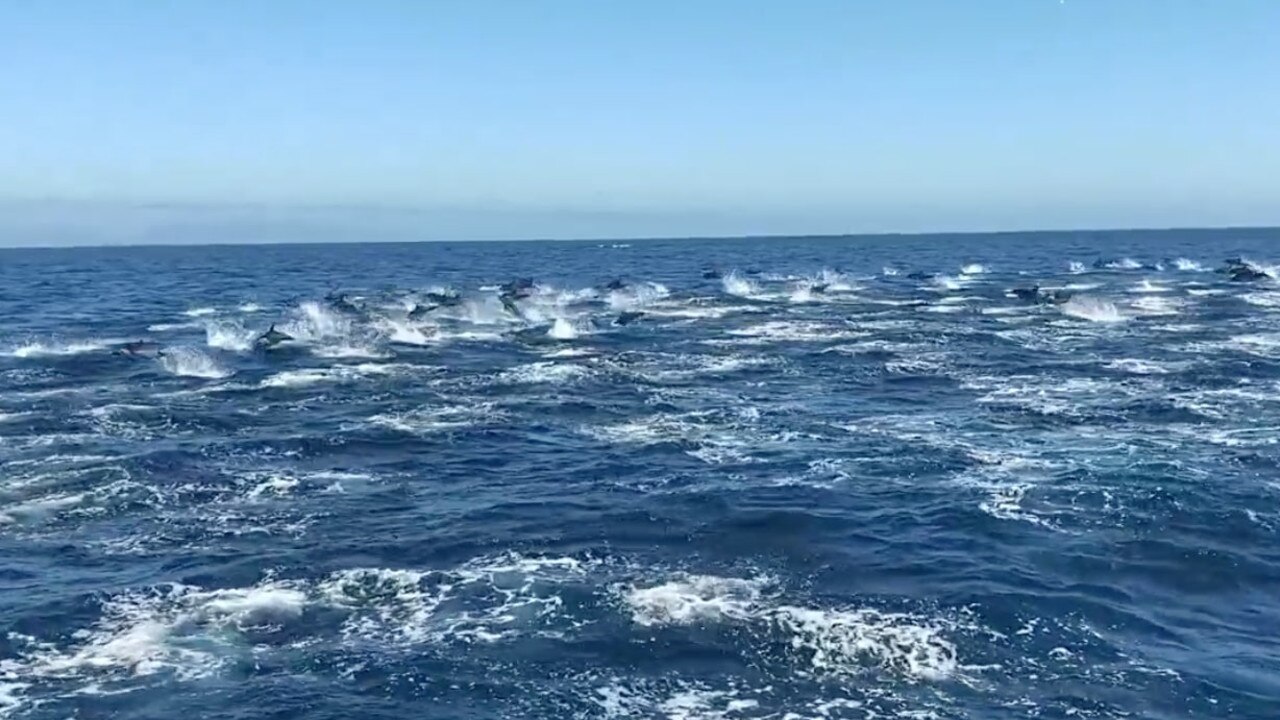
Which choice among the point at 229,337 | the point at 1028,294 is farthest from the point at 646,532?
the point at 1028,294

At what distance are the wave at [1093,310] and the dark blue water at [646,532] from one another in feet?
49.8

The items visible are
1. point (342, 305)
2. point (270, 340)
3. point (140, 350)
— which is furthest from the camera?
point (342, 305)

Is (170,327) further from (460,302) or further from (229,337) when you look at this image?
(460,302)

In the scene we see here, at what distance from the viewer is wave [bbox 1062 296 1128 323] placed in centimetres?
8008

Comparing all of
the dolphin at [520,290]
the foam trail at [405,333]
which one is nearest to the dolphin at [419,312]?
the foam trail at [405,333]

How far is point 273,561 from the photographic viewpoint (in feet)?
88.9

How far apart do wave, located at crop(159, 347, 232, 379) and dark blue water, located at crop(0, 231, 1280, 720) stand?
244 millimetres

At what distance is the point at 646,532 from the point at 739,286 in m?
90.7

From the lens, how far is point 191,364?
6009cm

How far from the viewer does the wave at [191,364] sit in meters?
58.0

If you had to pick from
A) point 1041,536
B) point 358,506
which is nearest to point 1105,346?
point 1041,536

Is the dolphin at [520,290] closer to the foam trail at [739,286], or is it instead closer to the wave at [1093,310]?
the foam trail at [739,286]

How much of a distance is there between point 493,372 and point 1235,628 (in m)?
40.4

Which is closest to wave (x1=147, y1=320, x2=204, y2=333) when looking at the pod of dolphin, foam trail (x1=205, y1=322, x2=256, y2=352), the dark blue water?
foam trail (x1=205, y1=322, x2=256, y2=352)
